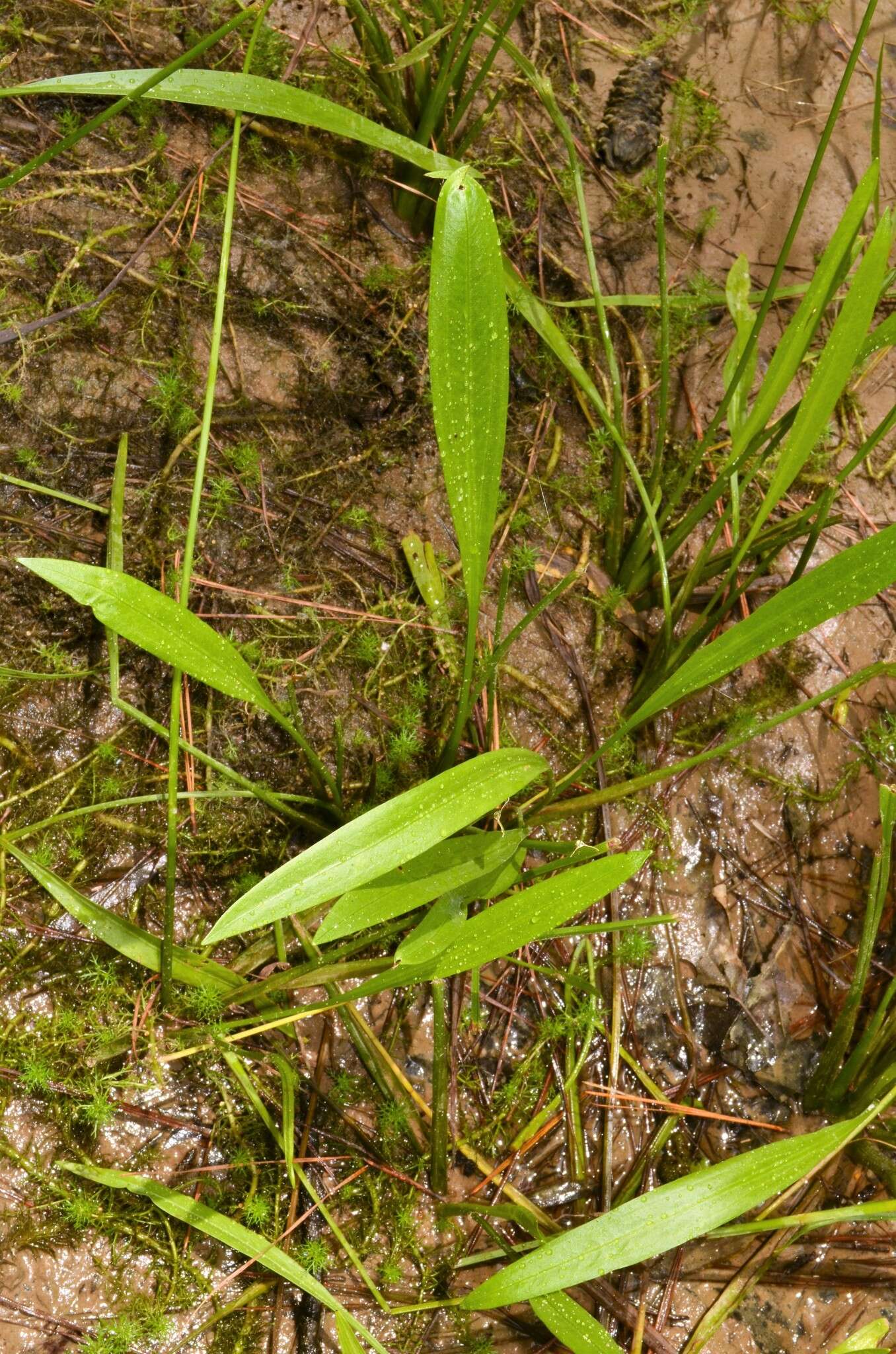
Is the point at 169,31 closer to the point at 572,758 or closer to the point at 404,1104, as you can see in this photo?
the point at 572,758

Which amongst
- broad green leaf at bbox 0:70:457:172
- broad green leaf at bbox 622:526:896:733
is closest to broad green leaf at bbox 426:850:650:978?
broad green leaf at bbox 622:526:896:733

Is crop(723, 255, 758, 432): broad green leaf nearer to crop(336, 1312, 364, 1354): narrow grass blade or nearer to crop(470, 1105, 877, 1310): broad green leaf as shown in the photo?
crop(470, 1105, 877, 1310): broad green leaf

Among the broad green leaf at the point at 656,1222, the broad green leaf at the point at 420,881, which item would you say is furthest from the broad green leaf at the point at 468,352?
the broad green leaf at the point at 656,1222

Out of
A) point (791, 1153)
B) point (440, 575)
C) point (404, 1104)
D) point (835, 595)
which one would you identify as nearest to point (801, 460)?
point (835, 595)

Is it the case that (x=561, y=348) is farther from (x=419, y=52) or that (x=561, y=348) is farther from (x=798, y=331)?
(x=419, y=52)

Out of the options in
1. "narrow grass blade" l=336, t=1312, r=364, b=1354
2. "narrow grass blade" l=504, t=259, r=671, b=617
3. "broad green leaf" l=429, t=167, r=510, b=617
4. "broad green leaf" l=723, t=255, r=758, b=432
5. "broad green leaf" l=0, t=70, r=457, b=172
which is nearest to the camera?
"broad green leaf" l=429, t=167, r=510, b=617

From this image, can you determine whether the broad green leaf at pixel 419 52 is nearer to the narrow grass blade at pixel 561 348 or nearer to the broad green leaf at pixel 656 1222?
the narrow grass blade at pixel 561 348
